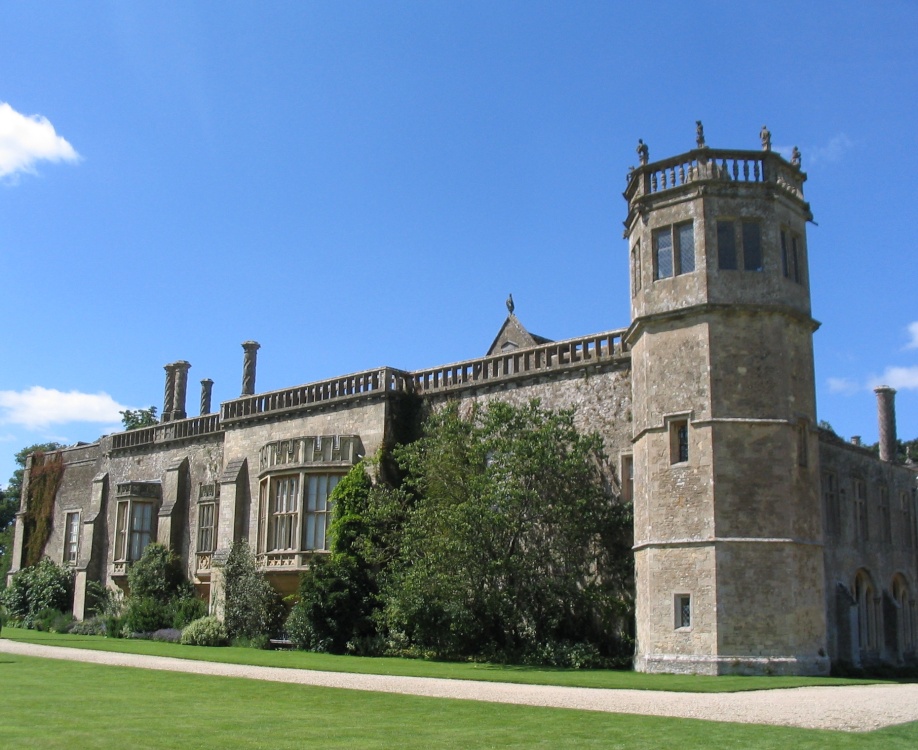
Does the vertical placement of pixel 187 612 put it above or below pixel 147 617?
above

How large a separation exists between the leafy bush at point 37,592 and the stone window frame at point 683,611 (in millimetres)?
25249

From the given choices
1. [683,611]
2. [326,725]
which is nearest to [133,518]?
[683,611]

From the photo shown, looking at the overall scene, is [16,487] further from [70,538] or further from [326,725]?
[326,725]

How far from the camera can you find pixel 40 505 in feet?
132

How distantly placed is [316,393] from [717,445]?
13.2m

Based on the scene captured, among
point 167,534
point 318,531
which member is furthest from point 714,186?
point 167,534

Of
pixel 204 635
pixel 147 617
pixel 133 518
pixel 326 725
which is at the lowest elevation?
pixel 326 725

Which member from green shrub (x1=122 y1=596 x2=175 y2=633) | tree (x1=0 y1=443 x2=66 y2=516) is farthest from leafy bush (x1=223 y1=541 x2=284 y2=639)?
tree (x1=0 y1=443 x2=66 y2=516)

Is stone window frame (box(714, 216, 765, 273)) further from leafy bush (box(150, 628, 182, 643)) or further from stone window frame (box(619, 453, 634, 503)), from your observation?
leafy bush (box(150, 628, 182, 643))

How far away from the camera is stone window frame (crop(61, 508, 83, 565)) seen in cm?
3734

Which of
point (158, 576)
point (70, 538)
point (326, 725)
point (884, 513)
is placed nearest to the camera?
point (326, 725)

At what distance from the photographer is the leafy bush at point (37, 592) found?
3522cm

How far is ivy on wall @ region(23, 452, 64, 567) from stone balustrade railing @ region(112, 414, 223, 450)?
5.45 meters

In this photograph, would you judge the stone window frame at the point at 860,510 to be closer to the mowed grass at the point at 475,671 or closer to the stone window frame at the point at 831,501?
the stone window frame at the point at 831,501
